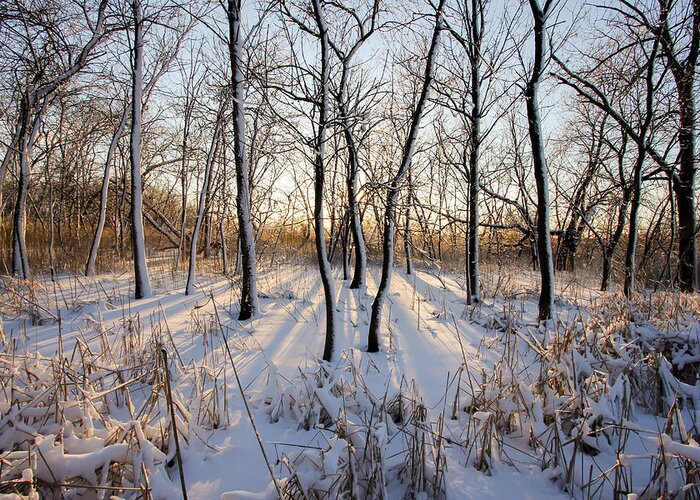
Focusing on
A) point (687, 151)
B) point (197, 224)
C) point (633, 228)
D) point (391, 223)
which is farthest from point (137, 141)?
point (687, 151)

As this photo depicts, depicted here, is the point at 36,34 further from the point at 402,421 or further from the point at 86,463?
the point at 402,421

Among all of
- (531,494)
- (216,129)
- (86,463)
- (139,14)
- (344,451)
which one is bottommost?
(531,494)

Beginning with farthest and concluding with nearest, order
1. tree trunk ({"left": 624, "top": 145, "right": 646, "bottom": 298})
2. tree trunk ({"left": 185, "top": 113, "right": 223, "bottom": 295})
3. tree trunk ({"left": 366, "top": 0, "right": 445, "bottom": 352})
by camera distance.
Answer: tree trunk ({"left": 185, "top": 113, "right": 223, "bottom": 295}) → tree trunk ({"left": 624, "top": 145, "right": 646, "bottom": 298}) → tree trunk ({"left": 366, "top": 0, "right": 445, "bottom": 352})

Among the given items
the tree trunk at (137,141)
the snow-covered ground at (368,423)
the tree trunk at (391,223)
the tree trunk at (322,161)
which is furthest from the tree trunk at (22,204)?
the tree trunk at (391,223)

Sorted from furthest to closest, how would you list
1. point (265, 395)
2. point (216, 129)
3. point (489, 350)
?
point (216, 129) → point (489, 350) → point (265, 395)

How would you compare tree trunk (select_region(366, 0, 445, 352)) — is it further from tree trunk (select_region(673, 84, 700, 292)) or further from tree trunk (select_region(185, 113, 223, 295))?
tree trunk (select_region(673, 84, 700, 292))

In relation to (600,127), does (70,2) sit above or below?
above

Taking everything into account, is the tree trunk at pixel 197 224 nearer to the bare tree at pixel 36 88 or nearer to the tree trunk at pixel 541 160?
the bare tree at pixel 36 88

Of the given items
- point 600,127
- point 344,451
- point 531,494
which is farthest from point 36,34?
point 600,127

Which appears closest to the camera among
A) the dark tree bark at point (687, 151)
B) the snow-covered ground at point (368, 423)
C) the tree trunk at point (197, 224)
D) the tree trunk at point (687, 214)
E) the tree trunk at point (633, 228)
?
the snow-covered ground at point (368, 423)

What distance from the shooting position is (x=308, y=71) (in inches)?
130

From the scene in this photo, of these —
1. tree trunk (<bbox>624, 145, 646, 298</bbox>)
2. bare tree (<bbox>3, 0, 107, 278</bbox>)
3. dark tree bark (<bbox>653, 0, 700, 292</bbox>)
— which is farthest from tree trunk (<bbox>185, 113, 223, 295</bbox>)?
dark tree bark (<bbox>653, 0, 700, 292</bbox>)

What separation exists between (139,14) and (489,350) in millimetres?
8820

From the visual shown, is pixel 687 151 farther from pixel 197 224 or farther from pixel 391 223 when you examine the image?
pixel 197 224
